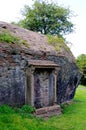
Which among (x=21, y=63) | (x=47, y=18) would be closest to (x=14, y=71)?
(x=21, y=63)

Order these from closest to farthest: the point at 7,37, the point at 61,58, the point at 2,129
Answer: the point at 2,129
the point at 7,37
the point at 61,58

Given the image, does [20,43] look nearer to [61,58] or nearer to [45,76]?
[45,76]

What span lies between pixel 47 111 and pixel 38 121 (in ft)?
8.42

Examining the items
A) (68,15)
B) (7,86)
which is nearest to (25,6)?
(68,15)

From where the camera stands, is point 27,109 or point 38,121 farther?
point 27,109

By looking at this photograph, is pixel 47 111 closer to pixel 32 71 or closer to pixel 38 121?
pixel 32 71

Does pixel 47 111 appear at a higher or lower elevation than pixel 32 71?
lower

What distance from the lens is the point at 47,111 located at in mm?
13234

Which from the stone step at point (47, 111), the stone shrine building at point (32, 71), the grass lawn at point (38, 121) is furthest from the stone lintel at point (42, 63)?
the grass lawn at point (38, 121)

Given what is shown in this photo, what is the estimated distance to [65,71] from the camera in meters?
16.6

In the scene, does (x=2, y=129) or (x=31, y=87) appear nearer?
(x=2, y=129)

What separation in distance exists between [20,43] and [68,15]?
25086mm

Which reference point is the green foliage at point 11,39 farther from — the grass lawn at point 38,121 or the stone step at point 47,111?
the stone step at point 47,111

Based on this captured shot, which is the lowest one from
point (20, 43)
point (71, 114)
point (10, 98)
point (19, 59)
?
point (71, 114)
